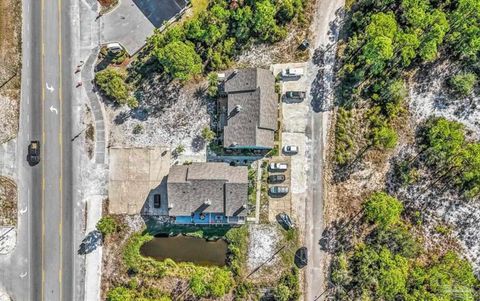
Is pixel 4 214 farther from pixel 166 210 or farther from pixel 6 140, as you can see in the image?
pixel 166 210

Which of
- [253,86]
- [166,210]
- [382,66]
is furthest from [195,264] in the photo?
[382,66]

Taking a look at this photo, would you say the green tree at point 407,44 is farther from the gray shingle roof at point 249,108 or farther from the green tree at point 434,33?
the gray shingle roof at point 249,108

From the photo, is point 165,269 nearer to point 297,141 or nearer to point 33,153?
point 33,153

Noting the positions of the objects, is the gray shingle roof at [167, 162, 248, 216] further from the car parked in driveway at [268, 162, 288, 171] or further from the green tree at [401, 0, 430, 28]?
the green tree at [401, 0, 430, 28]

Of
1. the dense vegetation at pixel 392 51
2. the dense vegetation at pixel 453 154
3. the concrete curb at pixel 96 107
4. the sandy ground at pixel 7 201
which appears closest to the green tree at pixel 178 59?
the concrete curb at pixel 96 107

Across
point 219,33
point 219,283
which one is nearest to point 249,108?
point 219,33

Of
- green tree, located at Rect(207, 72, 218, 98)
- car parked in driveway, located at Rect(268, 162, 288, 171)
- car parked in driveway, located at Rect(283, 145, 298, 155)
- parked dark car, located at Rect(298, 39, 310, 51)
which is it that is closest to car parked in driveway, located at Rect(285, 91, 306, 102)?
parked dark car, located at Rect(298, 39, 310, 51)
